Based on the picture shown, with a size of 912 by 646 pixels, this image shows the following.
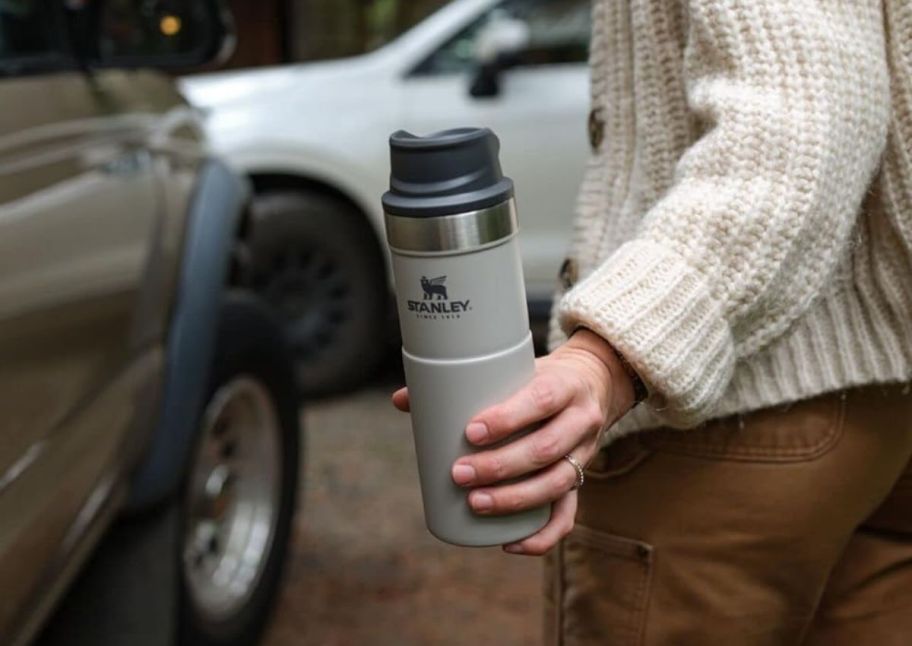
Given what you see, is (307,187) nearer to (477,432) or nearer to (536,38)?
(536,38)

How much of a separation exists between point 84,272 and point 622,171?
1053 mm

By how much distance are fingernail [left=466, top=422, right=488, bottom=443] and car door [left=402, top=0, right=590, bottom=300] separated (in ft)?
12.1

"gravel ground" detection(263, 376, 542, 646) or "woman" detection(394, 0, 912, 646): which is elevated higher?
"woman" detection(394, 0, 912, 646)

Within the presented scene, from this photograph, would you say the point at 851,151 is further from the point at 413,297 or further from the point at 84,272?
the point at 84,272

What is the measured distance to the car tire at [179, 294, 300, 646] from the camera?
2.63 m

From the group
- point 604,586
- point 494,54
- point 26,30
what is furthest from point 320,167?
point 604,586

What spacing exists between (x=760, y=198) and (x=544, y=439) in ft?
0.92

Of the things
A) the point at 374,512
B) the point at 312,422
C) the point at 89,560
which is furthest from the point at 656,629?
the point at 312,422

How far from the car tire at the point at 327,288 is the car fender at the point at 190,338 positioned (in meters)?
2.03

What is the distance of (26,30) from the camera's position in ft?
7.96

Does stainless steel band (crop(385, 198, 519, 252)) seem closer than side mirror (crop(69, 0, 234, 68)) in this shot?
Yes

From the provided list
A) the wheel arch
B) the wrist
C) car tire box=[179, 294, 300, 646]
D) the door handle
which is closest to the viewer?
the wrist

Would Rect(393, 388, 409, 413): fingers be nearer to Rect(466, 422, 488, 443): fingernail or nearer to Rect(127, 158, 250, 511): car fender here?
Rect(466, 422, 488, 443): fingernail

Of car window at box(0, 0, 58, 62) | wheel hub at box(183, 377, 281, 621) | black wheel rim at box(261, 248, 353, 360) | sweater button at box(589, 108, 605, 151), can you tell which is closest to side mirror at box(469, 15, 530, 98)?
black wheel rim at box(261, 248, 353, 360)
